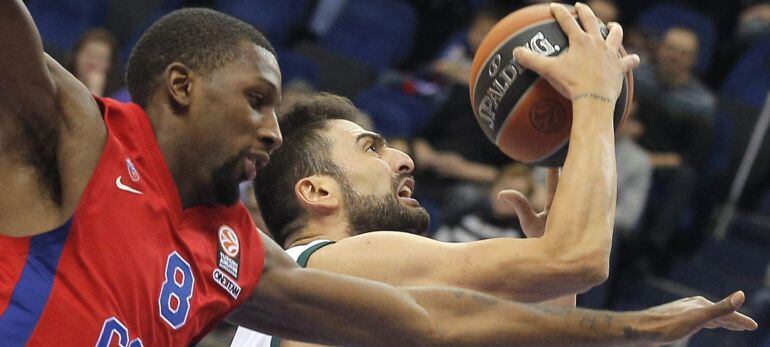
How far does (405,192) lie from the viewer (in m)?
3.70

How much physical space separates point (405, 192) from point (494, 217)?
3.43 meters

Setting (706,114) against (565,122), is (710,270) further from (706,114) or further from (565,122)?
(565,122)

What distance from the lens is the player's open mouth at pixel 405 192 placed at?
11.9ft

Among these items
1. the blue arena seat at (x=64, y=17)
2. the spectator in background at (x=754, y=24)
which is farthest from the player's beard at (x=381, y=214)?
the spectator in background at (x=754, y=24)

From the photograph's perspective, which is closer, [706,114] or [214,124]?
[214,124]

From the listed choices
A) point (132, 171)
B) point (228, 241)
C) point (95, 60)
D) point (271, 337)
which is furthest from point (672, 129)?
point (132, 171)

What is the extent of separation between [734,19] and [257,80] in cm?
766

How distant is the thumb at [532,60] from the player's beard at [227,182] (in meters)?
0.87

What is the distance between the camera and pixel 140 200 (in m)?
2.41

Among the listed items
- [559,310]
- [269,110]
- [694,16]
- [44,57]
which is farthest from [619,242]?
[44,57]

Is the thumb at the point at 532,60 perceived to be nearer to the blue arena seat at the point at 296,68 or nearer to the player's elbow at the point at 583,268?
the player's elbow at the point at 583,268

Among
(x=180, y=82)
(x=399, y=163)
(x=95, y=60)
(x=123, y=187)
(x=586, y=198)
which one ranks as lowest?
(x=95, y=60)

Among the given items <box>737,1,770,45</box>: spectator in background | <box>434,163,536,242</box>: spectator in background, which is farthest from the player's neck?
<box>737,1,770,45</box>: spectator in background

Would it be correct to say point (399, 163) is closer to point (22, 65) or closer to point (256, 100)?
point (256, 100)
